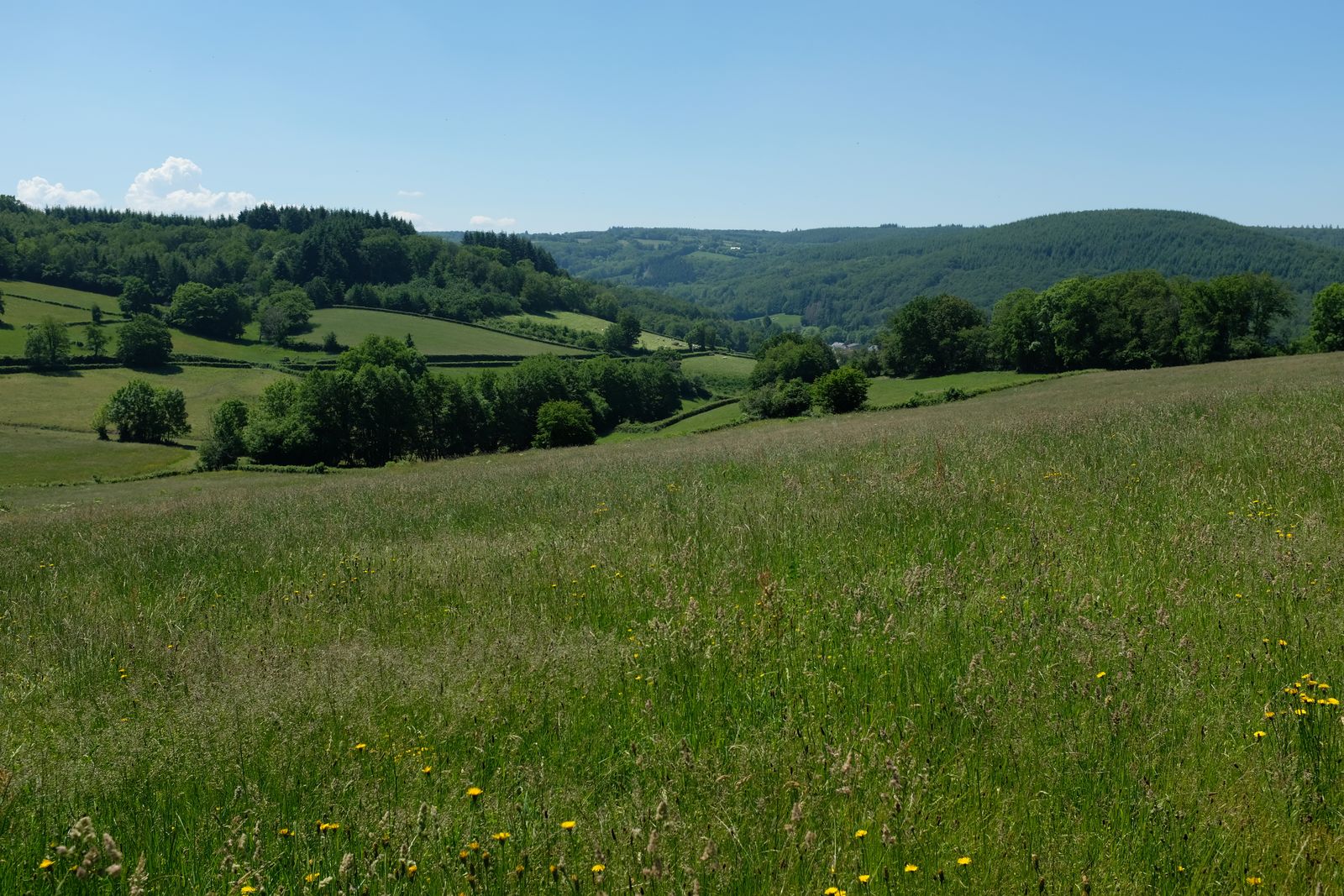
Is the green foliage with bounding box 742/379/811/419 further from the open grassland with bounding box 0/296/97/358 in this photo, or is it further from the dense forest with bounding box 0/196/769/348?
the open grassland with bounding box 0/296/97/358

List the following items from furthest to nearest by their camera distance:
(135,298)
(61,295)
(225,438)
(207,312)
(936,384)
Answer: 1. (135,298)
2. (207,312)
3. (61,295)
4. (936,384)
5. (225,438)

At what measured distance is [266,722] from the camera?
4.13m

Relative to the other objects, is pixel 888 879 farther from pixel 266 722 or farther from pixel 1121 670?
pixel 266 722

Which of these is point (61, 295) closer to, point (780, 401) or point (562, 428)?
point (562, 428)

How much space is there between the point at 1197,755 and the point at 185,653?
5876 millimetres

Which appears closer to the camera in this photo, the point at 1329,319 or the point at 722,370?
the point at 1329,319

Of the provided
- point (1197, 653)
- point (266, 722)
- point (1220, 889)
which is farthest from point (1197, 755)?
point (266, 722)

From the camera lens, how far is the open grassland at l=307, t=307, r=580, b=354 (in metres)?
134

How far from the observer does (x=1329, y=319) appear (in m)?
75.3

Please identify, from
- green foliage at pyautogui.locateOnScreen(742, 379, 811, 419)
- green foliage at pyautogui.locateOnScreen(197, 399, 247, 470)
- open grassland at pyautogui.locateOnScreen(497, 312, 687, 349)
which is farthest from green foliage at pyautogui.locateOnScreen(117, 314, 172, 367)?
green foliage at pyautogui.locateOnScreen(742, 379, 811, 419)

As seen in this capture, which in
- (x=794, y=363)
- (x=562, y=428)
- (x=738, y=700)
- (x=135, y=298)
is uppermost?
(x=135, y=298)

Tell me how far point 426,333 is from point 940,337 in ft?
293

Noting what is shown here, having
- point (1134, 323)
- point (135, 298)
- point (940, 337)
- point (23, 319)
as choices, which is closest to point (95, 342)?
point (23, 319)

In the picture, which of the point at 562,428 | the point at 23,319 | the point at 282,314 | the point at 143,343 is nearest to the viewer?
the point at 562,428
